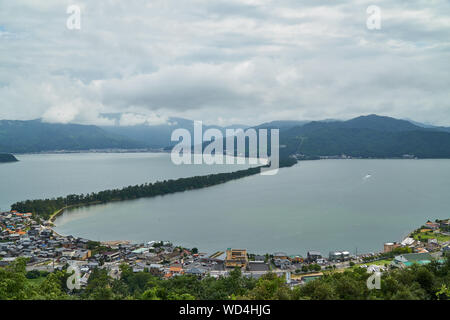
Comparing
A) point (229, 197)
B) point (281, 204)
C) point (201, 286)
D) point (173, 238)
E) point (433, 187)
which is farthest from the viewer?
point (433, 187)

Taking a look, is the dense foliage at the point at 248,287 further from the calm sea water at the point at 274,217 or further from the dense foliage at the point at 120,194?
the dense foliage at the point at 120,194

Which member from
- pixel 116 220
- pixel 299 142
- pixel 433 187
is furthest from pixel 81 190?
pixel 299 142

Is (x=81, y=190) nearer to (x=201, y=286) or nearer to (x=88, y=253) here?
(x=88, y=253)

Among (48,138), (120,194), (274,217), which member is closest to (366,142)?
(120,194)

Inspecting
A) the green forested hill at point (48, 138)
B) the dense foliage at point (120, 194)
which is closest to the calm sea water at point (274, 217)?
the dense foliage at point (120, 194)

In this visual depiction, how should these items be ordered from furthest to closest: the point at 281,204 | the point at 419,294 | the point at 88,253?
1. the point at 281,204
2. the point at 88,253
3. the point at 419,294

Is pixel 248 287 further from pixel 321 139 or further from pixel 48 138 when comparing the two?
pixel 48 138
